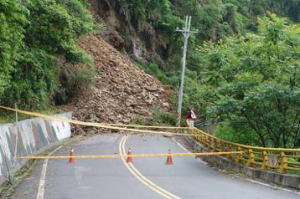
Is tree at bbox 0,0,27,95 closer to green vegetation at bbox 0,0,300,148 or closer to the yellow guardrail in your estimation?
green vegetation at bbox 0,0,300,148

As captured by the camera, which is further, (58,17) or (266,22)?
(58,17)

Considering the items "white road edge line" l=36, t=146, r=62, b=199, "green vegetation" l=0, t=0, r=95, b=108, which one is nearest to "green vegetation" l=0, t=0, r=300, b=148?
"green vegetation" l=0, t=0, r=95, b=108

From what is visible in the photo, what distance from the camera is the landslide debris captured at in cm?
3136

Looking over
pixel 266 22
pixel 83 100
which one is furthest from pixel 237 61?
pixel 83 100

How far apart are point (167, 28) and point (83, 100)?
17137 millimetres

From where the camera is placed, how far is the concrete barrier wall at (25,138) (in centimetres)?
1209

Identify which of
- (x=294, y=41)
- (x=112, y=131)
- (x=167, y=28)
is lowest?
(x=112, y=131)

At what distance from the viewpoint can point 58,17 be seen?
20.2 meters

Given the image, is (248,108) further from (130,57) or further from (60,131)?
(130,57)

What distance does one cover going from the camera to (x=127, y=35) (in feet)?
142

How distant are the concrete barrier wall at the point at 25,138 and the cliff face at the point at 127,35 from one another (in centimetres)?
1881

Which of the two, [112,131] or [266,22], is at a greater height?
[266,22]

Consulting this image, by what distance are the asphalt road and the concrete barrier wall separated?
702 millimetres

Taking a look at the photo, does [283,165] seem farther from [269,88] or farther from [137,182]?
[137,182]
